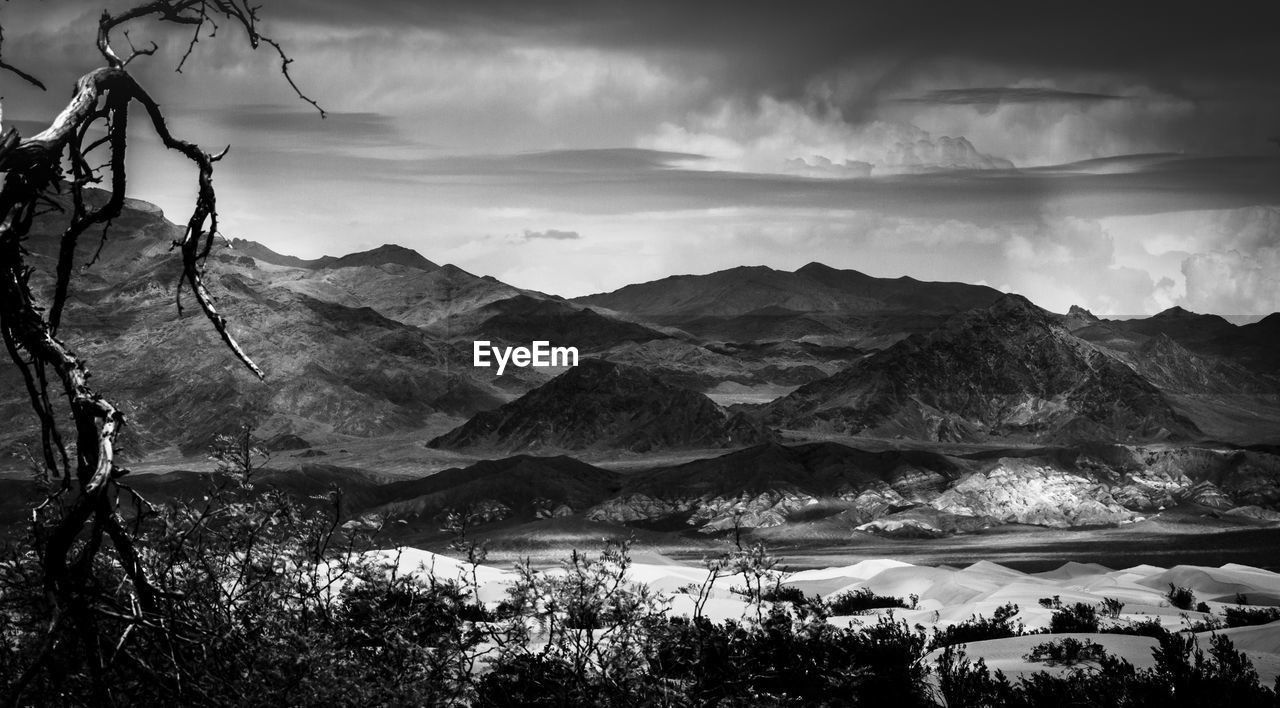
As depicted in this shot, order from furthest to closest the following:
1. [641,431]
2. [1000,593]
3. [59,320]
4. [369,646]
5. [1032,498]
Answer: [641,431] < [1032,498] < [1000,593] < [369,646] < [59,320]

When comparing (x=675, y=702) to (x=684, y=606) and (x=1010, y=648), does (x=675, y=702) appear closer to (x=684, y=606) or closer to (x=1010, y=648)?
(x=1010, y=648)

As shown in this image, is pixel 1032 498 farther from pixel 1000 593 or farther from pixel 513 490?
pixel 1000 593

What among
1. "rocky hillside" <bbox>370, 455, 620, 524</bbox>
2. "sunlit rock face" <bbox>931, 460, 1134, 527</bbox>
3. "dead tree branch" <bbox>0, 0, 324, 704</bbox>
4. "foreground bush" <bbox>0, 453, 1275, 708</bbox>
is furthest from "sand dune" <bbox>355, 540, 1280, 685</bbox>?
"rocky hillside" <bbox>370, 455, 620, 524</bbox>

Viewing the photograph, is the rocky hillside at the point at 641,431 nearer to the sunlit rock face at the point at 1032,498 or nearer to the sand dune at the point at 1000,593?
the sunlit rock face at the point at 1032,498

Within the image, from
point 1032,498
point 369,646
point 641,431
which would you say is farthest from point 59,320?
point 641,431

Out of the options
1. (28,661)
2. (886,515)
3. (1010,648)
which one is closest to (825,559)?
(886,515)

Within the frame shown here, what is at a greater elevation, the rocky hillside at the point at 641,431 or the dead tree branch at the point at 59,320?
the rocky hillside at the point at 641,431

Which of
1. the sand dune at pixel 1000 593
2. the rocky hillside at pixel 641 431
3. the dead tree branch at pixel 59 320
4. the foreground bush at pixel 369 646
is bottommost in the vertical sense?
A: the sand dune at pixel 1000 593

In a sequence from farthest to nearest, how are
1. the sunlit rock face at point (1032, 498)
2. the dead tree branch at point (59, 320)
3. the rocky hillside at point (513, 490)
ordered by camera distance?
the rocky hillside at point (513, 490) < the sunlit rock face at point (1032, 498) < the dead tree branch at point (59, 320)

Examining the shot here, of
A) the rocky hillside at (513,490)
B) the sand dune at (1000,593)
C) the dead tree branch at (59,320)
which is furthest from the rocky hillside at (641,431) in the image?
the dead tree branch at (59,320)

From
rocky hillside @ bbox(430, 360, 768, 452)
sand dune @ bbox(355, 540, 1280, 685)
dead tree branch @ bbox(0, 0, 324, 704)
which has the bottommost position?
sand dune @ bbox(355, 540, 1280, 685)

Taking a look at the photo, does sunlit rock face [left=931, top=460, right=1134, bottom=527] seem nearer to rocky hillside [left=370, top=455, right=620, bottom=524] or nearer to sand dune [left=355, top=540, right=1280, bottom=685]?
rocky hillside [left=370, top=455, right=620, bottom=524]
